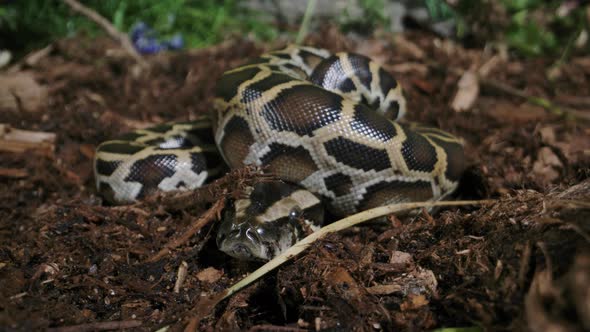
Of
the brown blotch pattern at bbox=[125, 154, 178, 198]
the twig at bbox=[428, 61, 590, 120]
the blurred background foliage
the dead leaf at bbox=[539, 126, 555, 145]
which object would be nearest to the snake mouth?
the brown blotch pattern at bbox=[125, 154, 178, 198]

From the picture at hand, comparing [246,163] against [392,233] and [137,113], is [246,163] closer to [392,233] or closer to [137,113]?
[392,233]

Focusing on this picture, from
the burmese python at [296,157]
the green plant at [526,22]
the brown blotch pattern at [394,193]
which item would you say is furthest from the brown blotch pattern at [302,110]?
the green plant at [526,22]

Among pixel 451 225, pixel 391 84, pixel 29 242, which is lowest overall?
pixel 29 242

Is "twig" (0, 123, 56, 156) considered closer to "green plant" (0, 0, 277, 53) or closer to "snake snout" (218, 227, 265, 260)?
"green plant" (0, 0, 277, 53)

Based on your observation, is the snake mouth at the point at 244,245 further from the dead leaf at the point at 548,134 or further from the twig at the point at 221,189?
the dead leaf at the point at 548,134

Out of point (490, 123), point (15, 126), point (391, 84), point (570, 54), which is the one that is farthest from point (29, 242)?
point (570, 54)

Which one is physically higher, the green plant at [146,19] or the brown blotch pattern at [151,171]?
the green plant at [146,19]

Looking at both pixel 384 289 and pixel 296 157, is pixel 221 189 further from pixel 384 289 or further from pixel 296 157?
pixel 384 289
